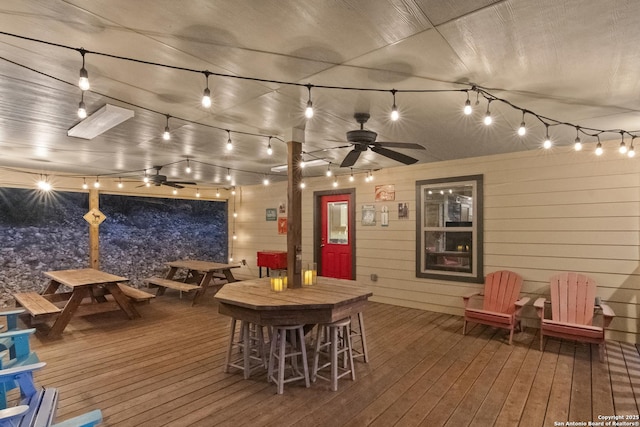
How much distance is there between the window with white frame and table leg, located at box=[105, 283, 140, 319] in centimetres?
465

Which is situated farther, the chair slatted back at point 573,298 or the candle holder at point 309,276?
the chair slatted back at point 573,298

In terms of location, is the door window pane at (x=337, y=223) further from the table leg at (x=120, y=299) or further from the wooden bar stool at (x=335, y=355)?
the table leg at (x=120, y=299)

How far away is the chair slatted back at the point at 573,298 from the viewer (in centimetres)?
398

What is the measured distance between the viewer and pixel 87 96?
282 cm

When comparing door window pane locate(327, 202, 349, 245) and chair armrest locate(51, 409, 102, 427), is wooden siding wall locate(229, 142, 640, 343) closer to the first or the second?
door window pane locate(327, 202, 349, 245)

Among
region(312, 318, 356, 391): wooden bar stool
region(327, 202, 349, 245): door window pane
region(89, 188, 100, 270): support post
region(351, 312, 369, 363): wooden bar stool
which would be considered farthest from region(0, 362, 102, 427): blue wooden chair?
region(89, 188, 100, 270): support post

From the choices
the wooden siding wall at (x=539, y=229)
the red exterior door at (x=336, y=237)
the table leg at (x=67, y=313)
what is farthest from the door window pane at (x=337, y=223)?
the table leg at (x=67, y=313)

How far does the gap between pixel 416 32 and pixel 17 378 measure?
2.93m

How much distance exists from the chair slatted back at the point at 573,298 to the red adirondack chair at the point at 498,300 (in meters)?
0.34

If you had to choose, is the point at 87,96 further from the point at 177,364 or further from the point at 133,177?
the point at 133,177

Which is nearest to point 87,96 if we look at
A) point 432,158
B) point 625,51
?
point 625,51

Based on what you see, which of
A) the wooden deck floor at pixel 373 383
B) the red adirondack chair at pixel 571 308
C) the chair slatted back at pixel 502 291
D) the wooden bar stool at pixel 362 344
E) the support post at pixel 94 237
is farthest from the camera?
the support post at pixel 94 237

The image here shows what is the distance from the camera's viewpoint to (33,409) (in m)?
1.93

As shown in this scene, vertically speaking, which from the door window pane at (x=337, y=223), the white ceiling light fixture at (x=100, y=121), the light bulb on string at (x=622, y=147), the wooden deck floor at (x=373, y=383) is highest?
the white ceiling light fixture at (x=100, y=121)
